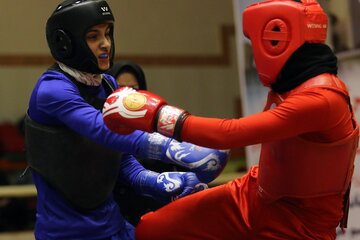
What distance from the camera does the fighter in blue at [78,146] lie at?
2.07 m

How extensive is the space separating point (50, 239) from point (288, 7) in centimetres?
106

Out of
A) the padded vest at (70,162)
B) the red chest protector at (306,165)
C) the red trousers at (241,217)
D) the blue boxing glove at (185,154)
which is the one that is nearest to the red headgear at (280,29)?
the red chest protector at (306,165)

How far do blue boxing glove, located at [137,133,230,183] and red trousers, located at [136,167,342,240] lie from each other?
19cm

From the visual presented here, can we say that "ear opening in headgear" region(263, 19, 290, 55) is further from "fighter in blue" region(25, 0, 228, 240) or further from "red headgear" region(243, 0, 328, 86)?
"fighter in blue" region(25, 0, 228, 240)

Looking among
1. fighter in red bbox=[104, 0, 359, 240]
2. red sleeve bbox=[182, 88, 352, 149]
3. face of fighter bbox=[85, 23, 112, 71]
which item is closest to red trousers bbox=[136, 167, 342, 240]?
fighter in red bbox=[104, 0, 359, 240]

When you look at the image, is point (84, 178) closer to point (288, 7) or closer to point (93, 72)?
point (93, 72)

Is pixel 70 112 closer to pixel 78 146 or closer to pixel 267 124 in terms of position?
pixel 78 146

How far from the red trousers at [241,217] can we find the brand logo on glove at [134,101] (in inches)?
18.8

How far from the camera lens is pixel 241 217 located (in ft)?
7.26

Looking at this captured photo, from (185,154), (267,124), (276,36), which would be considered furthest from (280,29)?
(185,154)

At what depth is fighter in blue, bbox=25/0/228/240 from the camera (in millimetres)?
2072

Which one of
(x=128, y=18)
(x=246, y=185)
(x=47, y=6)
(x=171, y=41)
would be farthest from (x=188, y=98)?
(x=246, y=185)

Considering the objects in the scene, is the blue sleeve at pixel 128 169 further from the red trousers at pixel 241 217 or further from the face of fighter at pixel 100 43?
the face of fighter at pixel 100 43

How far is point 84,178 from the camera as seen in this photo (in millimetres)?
2164
